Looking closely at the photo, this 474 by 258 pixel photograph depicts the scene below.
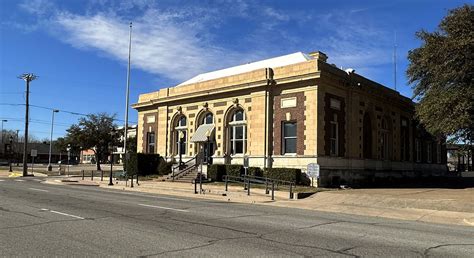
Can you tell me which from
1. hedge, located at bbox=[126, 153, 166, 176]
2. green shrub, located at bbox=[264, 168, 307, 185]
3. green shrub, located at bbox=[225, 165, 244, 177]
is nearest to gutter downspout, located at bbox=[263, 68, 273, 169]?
green shrub, located at bbox=[225, 165, 244, 177]

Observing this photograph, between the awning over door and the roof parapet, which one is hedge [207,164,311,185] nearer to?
the awning over door

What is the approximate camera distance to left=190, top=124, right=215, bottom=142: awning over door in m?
35.5

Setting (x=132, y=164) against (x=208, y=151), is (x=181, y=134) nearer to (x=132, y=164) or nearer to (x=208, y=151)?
(x=208, y=151)

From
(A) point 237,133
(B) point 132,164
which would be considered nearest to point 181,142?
(B) point 132,164

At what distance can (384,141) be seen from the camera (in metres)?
38.0

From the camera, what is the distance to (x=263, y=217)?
1430 cm

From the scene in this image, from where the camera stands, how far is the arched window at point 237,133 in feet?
112

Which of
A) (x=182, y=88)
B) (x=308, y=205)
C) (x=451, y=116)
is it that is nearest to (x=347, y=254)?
(x=308, y=205)

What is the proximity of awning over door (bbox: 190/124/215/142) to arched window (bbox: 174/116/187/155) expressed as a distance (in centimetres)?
170

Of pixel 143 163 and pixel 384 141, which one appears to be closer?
pixel 384 141

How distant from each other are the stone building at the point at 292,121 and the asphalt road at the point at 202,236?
653 inches

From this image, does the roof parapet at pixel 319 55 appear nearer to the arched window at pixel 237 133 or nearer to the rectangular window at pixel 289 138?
the rectangular window at pixel 289 138

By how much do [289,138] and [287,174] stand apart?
3.34 metres

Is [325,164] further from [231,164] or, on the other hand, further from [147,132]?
[147,132]
